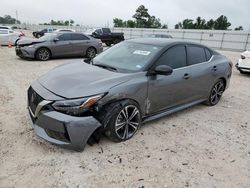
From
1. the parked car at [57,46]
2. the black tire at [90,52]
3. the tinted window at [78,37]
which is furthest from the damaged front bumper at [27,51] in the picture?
the black tire at [90,52]

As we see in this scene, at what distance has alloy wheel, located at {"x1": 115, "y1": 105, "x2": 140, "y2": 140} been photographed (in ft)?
10.9

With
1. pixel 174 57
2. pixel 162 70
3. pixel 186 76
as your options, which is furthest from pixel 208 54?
pixel 162 70

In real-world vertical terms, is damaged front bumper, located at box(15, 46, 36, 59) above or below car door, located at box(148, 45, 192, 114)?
below

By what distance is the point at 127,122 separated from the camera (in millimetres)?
3445

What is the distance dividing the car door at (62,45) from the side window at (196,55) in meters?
7.80

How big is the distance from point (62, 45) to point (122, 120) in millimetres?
8670

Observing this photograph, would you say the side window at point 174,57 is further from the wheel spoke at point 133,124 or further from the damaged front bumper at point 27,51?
the damaged front bumper at point 27,51

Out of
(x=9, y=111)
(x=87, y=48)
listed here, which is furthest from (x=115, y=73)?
(x=87, y=48)

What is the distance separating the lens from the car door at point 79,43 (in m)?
11.6

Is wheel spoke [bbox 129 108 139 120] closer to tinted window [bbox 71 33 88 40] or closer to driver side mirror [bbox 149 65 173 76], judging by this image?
driver side mirror [bbox 149 65 173 76]

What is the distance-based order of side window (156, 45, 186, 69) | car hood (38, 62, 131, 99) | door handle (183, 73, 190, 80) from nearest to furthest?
car hood (38, 62, 131, 99), side window (156, 45, 186, 69), door handle (183, 73, 190, 80)

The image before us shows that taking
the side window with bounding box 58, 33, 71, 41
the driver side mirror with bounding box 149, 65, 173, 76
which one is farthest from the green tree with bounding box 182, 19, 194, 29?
the driver side mirror with bounding box 149, 65, 173, 76

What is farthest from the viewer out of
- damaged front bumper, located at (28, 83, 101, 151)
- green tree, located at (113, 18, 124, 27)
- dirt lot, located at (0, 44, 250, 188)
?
green tree, located at (113, 18, 124, 27)

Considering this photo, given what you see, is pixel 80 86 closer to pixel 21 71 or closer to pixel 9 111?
pixel 9 111
